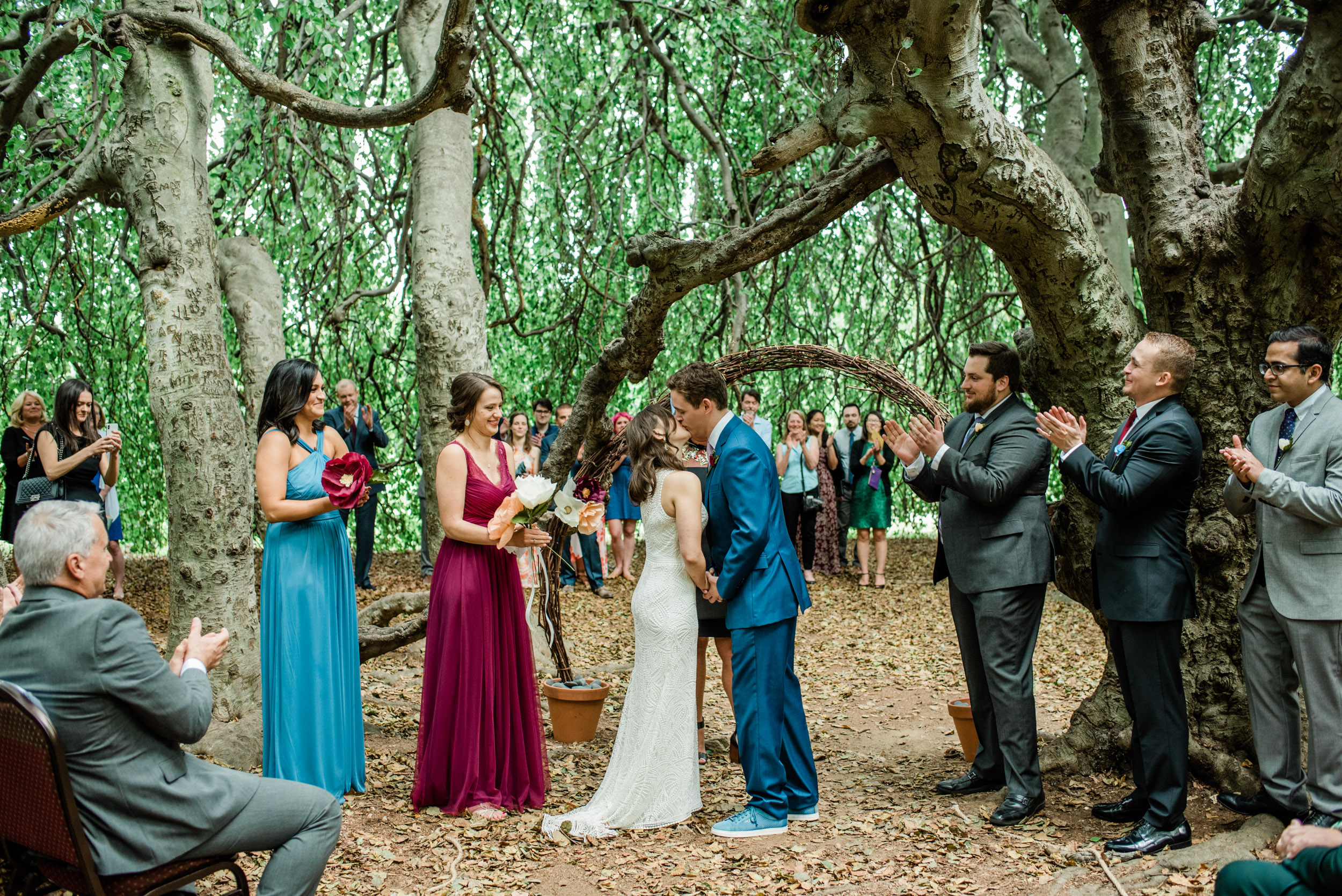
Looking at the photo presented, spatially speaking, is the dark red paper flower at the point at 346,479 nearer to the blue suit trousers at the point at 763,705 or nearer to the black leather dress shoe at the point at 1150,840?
the blue suit trousers at the point at 763,705

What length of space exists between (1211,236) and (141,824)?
3744 mm

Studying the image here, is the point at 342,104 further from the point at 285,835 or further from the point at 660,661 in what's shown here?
the point at 285,835

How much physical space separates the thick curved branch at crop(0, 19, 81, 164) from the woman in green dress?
21.3ft

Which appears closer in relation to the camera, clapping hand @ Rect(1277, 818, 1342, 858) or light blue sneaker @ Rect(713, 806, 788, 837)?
clapping hand @ Rect(1277, 818, 1342, 858)

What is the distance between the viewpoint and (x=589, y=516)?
4.06 meters

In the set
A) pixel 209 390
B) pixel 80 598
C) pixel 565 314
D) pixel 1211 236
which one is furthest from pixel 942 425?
pixel 565 314

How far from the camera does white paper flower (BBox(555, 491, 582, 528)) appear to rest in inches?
155

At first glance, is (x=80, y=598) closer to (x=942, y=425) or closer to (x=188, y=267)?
(x=188, y=267)

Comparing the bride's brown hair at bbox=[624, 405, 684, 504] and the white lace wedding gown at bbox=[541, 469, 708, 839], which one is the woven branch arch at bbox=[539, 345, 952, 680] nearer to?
the bride's brown hair at bbox=[624, 405, 684, 504]

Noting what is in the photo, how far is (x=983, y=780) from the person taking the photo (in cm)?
389

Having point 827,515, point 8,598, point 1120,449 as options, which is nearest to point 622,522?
point 827,515

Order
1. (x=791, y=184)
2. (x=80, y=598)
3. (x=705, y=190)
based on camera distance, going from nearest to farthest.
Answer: (x=80, y=598) → (x=791, y=184) → (x=705, y=190)

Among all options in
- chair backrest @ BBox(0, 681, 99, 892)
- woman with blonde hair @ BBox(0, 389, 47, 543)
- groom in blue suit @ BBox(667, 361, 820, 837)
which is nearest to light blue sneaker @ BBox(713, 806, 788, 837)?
groom in blue suit @ BBox(667, 361, 820, 837)

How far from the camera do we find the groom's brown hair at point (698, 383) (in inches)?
142
